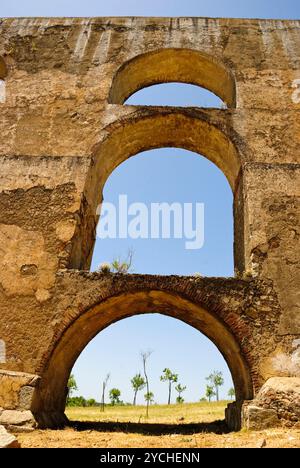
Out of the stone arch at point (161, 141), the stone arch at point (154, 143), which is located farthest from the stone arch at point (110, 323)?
the stone arch at point (161, 141)

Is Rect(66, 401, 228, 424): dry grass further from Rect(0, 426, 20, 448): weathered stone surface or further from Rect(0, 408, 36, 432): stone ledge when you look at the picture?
Rect(0, 426, 20, 448): weathered stone surface

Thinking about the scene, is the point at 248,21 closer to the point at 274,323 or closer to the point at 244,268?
the point at 244,268

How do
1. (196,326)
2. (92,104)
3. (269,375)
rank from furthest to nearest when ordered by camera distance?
(92,104) < (196,326) < (269,375)

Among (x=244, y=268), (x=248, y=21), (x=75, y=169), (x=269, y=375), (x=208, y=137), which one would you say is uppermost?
(x=248, y=21)

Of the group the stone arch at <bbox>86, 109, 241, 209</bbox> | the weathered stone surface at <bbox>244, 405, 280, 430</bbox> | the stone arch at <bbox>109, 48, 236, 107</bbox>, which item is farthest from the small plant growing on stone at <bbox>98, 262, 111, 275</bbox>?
the stone arch at <bbox>109, 48, 236, 107</bbox>

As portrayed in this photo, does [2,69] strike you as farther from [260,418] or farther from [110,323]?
[260,418]

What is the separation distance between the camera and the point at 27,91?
880cm

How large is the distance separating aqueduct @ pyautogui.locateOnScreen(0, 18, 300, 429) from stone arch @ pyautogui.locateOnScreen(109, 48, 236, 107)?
3cm

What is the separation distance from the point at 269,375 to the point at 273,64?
693 cm

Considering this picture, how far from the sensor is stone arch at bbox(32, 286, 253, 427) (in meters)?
6.08

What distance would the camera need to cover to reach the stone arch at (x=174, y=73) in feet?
30.2

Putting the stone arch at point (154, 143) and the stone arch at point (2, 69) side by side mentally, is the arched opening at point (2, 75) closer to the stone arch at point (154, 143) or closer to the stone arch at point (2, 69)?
the stone arch at point (2, 69)

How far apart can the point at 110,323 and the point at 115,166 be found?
367 centimetres

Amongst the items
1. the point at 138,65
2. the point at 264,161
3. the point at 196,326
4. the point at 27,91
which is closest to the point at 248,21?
the point at 138,65
